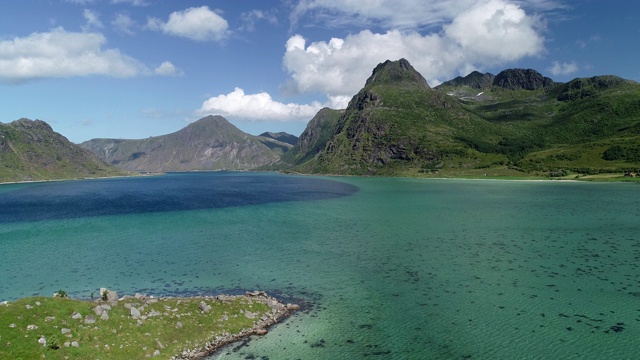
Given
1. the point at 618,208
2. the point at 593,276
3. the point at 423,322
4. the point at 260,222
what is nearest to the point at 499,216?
the point at 618,208

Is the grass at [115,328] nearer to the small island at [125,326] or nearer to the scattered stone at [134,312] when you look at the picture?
Answer: the small island at [125,326]

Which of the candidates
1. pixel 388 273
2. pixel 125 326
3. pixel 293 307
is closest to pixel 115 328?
pixel 125 326

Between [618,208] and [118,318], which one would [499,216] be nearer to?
[618,208]

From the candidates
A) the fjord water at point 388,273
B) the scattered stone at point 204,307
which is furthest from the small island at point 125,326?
the fjord water at point 388,273

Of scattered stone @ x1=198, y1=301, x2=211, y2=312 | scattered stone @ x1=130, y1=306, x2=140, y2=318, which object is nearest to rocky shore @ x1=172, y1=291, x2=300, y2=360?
scattered stone @ x1=198, y1=301, x2=211, y2=312

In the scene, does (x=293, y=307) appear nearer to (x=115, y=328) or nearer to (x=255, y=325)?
(x=255, y=325)

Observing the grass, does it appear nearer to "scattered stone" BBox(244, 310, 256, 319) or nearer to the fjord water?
"scattered stone" BBox(244, 310, 256, 319)
